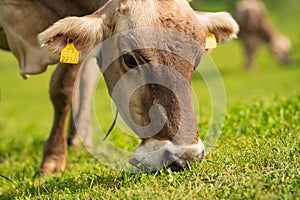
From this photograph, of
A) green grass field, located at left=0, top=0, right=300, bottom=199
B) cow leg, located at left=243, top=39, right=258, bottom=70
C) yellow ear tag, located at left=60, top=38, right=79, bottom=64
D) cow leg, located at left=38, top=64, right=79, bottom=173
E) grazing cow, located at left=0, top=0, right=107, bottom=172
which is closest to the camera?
green grass field, located at left=0, top=0, right=300, bottom=199

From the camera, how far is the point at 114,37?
4492mm

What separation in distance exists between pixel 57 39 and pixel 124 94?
0.72 metres

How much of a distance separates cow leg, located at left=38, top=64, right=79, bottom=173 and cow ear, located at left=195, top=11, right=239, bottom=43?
193 cm

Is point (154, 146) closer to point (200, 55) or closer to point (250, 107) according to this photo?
point (200, 55)

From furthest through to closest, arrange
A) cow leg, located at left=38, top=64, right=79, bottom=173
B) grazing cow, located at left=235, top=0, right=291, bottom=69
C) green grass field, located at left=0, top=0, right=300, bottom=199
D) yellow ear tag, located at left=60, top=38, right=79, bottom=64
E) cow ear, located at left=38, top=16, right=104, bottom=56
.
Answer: grazing cow, located at left=235, top=0, right=291, bottom=69
cow leg, located at left=38, top=64, right=79, bottom=173
yellow ear tag, located at left=60, top=38, right=79, bottom=64
cow ear, located at left=38, top=16, right=104, bottom=56
green grass field, located at left=0, top=0, right=300, bottom=199

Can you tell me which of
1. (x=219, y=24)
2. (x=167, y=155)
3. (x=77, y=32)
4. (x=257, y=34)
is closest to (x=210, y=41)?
(x=219, y=24)

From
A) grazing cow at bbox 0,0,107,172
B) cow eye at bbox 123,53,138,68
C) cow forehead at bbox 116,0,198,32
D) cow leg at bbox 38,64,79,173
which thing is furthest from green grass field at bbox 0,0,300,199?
cow forehead at bbox 116,0,198,32

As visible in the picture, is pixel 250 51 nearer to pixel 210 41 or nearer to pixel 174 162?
pixel 210 41

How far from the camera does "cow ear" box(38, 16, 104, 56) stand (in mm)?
4496

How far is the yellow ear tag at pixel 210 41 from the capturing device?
187 inches

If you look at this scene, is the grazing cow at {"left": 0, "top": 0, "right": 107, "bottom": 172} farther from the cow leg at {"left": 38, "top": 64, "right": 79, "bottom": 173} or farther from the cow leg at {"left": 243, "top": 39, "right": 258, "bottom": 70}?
the cow leg at {"left": 243, "top": 39, "right": 258, "bottom": 70}

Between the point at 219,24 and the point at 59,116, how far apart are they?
2.43m

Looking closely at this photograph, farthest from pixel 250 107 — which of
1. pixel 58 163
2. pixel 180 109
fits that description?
pixel 180 109

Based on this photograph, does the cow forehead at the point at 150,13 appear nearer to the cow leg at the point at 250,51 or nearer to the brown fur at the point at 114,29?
the brown fur at the point at 114,29
